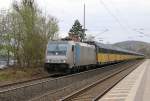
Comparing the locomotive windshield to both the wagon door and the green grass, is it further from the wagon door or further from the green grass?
the green grass

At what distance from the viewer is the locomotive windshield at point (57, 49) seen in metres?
37.6

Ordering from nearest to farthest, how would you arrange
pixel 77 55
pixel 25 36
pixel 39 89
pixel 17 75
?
pixel 39 89, pixel 17 75, pixel 77 55, pixel 25 36

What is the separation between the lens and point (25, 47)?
147ft

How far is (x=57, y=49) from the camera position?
125 feet

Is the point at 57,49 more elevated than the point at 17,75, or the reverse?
the point at 57,49

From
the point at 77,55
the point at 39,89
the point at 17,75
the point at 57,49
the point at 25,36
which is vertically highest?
the point at 25,36

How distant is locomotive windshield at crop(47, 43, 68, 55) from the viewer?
37625mm

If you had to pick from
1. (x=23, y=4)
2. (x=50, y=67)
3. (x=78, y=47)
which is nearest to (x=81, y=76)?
(x=50, y=67)

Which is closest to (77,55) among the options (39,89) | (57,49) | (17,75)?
(57,49)

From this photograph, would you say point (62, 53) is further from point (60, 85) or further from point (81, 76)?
point (60, 85)

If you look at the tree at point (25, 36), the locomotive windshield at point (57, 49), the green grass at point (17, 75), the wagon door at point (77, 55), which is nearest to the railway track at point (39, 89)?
the locomotive windshield at point (57, 49)

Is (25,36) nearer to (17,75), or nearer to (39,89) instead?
(17,75)

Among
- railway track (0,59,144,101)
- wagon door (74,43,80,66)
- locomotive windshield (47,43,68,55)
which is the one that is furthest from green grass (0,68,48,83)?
railway track (0,59,144,101)

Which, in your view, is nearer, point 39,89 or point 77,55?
point 39,89
